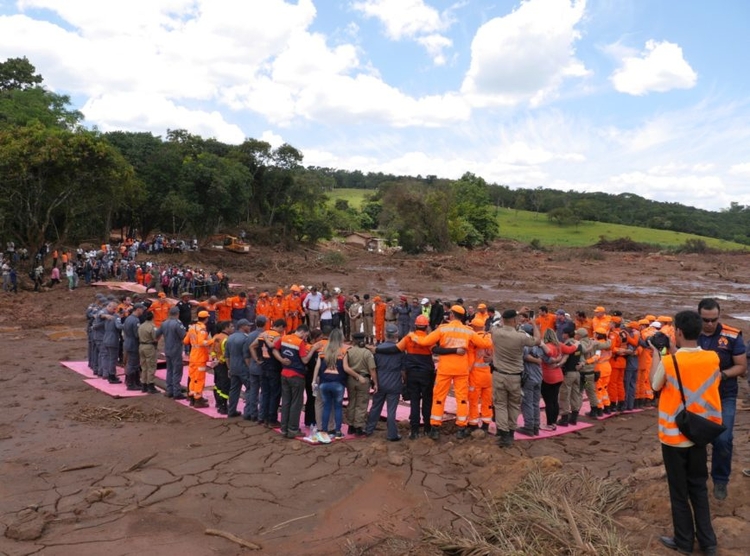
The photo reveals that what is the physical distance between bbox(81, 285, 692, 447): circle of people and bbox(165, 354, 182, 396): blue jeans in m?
0.02

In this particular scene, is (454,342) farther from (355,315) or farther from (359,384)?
(355,315)

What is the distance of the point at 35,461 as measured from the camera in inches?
288

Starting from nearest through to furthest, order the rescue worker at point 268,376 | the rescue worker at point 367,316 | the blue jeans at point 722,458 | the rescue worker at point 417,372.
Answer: the blue jeans at point 722,458 < the rescue worker at point 417,372 < the rescue worker at point 268,376 < the rescue worker at point 367,316

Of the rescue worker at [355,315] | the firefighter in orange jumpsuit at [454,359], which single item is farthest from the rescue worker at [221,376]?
the rescue worker at [355,315]

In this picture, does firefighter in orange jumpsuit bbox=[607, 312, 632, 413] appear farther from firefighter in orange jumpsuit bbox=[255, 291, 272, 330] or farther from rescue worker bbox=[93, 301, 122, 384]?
firefighter in orange jumpsuit bbox=[255, 291, 272, 330]

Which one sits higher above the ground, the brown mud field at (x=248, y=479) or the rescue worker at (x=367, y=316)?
the rescue worker at (x=367, y=316)

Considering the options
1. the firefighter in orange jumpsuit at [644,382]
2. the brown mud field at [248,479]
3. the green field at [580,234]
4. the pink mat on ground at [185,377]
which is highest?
the green field at [580,234]

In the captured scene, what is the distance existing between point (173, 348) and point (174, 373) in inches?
20.0

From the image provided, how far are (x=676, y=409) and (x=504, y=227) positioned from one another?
7702 cm

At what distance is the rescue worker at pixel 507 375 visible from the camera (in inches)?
293

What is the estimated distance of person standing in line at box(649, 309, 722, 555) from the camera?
427 cm

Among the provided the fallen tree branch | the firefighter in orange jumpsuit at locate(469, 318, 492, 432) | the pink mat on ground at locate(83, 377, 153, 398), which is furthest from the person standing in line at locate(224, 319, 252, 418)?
the fallen tree branch

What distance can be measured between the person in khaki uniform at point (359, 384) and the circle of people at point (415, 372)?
15 millimetres

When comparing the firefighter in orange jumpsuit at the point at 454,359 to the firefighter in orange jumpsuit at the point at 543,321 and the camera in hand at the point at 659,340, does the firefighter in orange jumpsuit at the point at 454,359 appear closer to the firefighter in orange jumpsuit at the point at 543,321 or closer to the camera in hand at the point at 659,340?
the camera in hand at the point at 659,340
